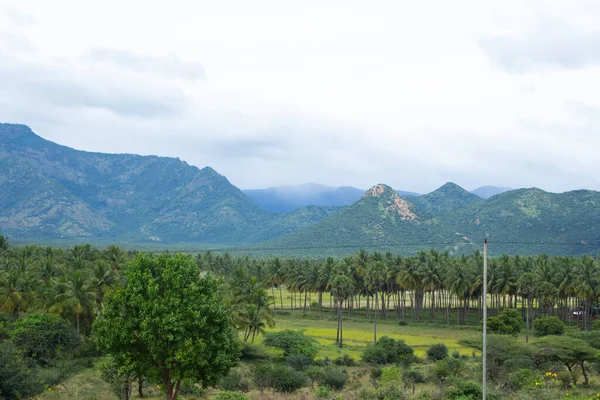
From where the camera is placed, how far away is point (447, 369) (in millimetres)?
45688

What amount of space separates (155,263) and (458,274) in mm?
69999

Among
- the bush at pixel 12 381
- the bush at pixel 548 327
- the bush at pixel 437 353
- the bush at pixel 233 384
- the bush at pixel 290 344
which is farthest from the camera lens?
the bush at pixel 548 327

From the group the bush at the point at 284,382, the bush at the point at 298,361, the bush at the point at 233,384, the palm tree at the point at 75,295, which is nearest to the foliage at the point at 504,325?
the bush at the point at 298,361

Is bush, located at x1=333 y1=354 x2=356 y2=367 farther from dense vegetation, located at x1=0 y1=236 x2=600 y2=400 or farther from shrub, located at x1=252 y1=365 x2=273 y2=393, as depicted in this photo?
shrub, located at x1=252 y1=365 x2=273 y2=393

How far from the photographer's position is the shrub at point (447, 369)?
4488 centimetres

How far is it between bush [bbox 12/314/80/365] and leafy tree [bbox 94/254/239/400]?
21.0 m

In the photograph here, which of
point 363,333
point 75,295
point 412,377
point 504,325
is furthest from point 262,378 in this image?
point 363,333

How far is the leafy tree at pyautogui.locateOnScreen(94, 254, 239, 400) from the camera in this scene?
89.8 ft

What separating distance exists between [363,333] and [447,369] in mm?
37148

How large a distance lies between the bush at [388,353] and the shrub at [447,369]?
8826 millimetres

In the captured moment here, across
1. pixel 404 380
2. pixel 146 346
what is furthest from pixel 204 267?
pixel 146 346

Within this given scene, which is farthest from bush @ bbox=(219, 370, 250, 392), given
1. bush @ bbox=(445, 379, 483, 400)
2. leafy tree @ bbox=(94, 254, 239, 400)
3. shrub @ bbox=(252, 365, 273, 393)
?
bush @ bbox=(445, 379, 483, 400)

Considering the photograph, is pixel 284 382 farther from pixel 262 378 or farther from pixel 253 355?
pixel 253 355

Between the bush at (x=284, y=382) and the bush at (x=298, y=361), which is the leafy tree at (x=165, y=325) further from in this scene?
the bush at (x=298, y=361)
